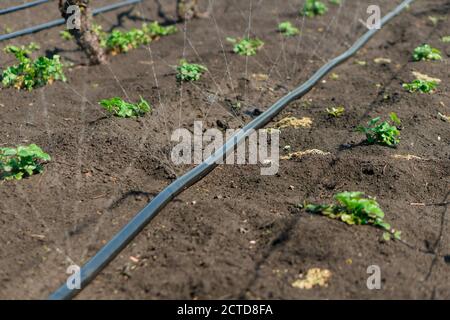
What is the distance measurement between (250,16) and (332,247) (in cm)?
562

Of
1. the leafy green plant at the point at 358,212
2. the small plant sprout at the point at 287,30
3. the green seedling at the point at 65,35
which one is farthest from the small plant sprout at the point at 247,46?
the leafy green plant at the point at 358,212

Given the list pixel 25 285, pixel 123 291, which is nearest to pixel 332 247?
pixel 123 291

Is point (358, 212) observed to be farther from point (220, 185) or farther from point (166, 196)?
point (166, 196)

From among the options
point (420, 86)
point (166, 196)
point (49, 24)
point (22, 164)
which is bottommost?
point (166, 196)

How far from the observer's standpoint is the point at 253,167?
446cm

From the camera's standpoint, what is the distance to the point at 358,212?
354 cm

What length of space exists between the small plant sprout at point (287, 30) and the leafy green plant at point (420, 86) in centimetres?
219

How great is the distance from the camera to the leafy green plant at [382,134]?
183 inches

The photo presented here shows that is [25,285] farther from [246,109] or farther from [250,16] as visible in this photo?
[250,16]

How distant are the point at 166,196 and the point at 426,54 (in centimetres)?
425

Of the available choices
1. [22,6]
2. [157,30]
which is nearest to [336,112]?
[157,30]

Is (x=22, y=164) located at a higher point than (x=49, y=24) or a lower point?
lower

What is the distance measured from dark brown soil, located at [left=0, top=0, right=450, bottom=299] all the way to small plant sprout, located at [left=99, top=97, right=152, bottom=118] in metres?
0.12

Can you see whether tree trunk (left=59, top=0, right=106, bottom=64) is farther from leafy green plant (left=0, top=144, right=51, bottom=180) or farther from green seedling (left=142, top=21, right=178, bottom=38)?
leafy green plant (left=0, top=144, right=51, bottom=180)
